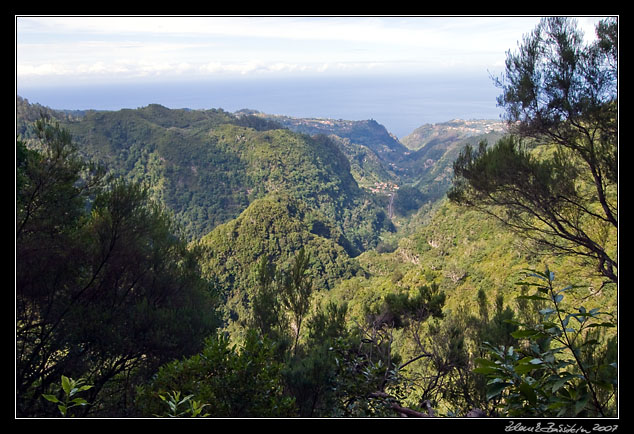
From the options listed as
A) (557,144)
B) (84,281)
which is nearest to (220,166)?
(84,281)

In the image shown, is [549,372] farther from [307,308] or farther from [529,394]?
[307,308]

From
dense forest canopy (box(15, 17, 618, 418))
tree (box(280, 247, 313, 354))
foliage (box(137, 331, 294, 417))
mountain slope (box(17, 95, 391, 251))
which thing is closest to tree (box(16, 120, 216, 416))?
dense forest canopy (box(15, 17, 618, 418))

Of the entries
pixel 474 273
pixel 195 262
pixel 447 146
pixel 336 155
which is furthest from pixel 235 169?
pixel 447 146

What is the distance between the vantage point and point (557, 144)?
4234mm

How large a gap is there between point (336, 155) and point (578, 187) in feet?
212

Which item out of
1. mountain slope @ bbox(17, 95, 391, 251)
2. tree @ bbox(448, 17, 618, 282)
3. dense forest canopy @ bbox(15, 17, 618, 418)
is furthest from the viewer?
mountain slope @ bbox(17, 95, 391, 251)

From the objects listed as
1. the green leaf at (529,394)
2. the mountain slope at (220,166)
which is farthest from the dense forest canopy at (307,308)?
the mountain slope at (220,166)

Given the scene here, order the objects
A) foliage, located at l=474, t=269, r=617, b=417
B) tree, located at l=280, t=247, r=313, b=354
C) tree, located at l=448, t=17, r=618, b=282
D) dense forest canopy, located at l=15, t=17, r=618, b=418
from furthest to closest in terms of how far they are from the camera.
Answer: tree, located at l=280, t=247, r=313, b=354
tree, located at l=448, t=17, r=618, b=282
dense forest canopy, located at l=15, t=17, r=618, b=418
foliage, located at l=474, t=269, r=617, b=417

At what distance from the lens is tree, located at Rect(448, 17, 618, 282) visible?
12.2ft

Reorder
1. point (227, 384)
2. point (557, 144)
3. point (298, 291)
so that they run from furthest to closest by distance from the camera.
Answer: point (298, 291)
point (557, 144)
point (227, 384)

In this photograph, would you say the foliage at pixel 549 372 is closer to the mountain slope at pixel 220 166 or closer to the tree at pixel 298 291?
the tree at pixel 298 291

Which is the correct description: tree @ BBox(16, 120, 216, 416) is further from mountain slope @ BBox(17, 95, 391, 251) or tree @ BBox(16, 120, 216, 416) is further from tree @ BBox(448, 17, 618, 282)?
mountain slope @ BBox(17, 95, 391, 251)

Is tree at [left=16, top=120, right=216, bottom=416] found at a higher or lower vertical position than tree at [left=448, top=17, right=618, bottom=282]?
lower

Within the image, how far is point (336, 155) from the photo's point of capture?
68.2m
